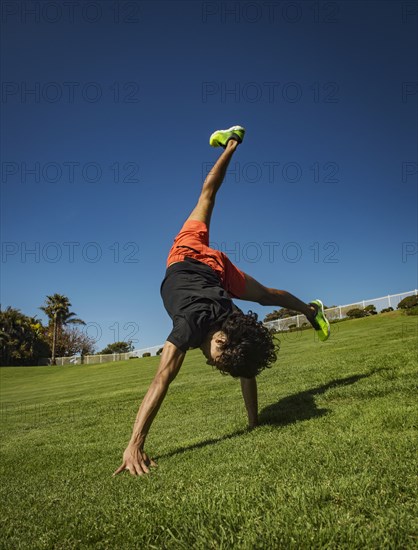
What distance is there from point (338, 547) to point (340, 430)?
5.99ft

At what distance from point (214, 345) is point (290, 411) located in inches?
57.7

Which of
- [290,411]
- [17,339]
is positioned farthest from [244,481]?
[17,339]

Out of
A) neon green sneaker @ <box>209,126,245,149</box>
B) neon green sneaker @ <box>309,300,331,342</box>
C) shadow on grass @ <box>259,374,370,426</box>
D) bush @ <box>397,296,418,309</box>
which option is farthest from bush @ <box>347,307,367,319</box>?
neon green sneaker @ <box>209,126,245,149</box>

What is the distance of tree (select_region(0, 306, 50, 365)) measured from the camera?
4681 cm

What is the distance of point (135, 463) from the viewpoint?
329cm

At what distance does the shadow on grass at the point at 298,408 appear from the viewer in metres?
4.09

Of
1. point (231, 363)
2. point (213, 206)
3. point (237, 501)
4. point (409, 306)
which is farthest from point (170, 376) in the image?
point (409, 306)

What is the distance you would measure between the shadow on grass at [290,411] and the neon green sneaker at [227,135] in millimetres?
3684

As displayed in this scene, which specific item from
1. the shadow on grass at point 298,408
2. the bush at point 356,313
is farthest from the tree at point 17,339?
the shadow on grass at point 298,408

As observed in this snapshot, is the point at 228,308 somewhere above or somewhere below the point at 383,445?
above

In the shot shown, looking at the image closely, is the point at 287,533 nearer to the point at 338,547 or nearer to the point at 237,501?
the point at 338,547

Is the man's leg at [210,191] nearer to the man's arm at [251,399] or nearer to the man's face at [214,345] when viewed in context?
the man's face at [214,345]

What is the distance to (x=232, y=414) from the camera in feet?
16.6

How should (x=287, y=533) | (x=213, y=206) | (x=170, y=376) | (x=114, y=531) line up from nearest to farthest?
(x=287, y=533), (x=114, y=531), (x=170, y=376), (x=213, y=206)
